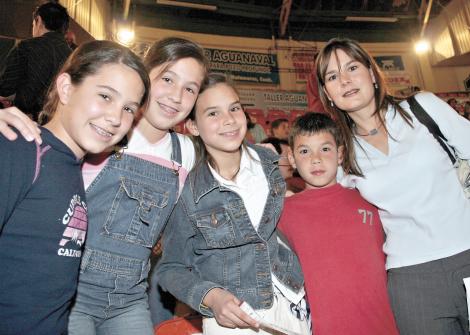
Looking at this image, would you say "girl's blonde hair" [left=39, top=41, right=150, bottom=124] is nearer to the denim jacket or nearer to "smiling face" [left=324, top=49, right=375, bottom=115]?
the denim jacket

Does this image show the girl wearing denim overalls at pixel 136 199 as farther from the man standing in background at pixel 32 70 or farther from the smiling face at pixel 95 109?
the man standing in background at pixel 32 70

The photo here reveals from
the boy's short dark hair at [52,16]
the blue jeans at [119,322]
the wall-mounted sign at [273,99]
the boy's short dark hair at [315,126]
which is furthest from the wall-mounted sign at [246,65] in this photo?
the blue jeans at [119,322]

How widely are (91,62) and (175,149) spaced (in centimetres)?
64

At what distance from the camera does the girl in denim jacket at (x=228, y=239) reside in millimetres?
1768

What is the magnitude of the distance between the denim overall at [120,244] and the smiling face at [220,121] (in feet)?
1.22

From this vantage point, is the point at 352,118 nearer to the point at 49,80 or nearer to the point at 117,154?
the point at 117,154

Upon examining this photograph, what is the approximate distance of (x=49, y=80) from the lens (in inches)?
105

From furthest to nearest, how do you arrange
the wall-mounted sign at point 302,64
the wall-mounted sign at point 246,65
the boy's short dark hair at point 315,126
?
the wall-mounted sign at point 302,64
the wall-mounted sign at point 246,65
the boy's short dark hair at point 315,126

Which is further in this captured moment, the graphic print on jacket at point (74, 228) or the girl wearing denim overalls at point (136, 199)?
the girl wearing denim overalls at point (136, 199)

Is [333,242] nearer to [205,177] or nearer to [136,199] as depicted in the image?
[205,177]

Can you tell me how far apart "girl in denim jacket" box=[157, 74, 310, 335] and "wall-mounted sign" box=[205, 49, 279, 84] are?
26.5ft

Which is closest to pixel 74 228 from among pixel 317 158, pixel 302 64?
pixel 317 158

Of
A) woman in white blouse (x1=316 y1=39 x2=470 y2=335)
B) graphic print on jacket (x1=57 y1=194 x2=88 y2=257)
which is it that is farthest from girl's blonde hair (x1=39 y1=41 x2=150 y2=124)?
woman in white blouse (x1=316 y1=39 x2=470 y2=335)

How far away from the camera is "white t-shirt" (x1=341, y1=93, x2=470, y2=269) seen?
1784 mm
